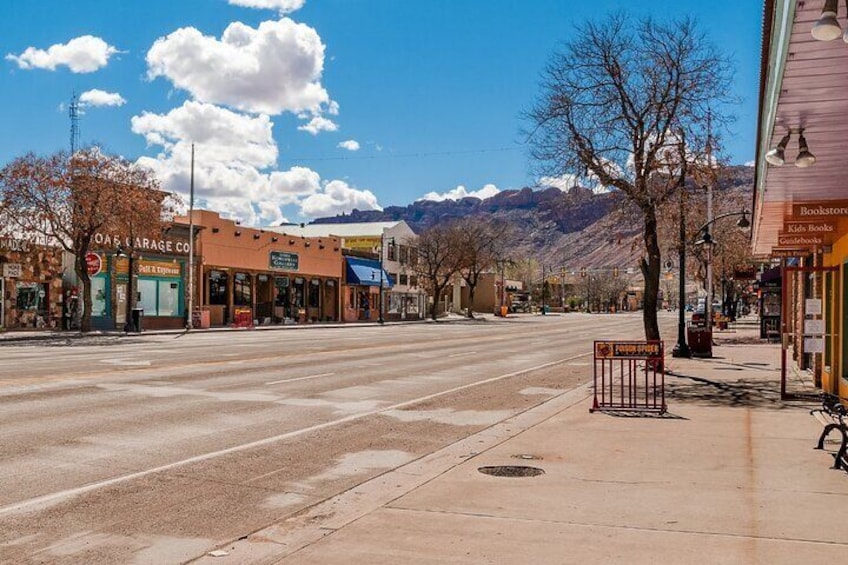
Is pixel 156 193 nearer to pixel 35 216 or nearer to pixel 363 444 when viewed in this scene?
pixel 35 216

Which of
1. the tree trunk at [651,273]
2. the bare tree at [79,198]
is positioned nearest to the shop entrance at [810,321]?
the tree trunk at [651,273]

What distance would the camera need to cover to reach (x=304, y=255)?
65.2 meters

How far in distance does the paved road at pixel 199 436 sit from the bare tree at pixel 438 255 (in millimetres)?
56666

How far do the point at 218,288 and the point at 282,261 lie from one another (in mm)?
7531

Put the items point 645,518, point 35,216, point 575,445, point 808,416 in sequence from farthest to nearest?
1. point 35,216
2. point 808,416
3. point 575,445
4. point 645,518

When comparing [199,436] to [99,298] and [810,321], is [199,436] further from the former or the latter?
[99,298]

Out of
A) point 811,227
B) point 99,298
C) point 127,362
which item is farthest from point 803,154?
point 99,298

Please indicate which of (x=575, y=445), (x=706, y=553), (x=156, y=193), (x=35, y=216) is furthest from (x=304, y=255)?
(x=706, y=553)

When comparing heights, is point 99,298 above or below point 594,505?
above

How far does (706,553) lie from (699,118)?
61.3 ft

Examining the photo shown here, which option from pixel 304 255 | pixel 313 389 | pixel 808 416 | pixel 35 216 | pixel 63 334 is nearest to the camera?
pixel 808 416

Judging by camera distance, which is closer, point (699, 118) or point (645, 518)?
point (645, 518)

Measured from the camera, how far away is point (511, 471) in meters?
8.54

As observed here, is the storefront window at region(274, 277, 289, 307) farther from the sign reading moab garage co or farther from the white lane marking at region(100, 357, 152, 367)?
the white lane marking at region(100, 357, 152, 367)
